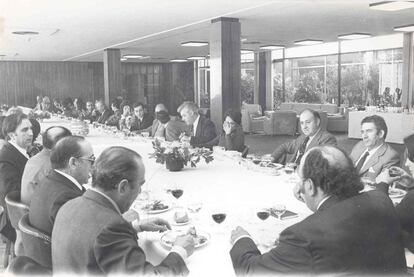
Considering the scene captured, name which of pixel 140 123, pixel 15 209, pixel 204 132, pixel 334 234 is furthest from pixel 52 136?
pixel 140 123

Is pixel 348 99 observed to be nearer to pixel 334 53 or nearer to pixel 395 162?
pixel 334 53

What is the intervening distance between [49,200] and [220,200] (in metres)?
1.08

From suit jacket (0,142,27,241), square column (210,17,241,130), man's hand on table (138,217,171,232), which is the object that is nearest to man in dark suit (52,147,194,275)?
man's hand on table (138,217,171,232)

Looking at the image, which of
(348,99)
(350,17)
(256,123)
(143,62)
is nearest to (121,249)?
(350,17)

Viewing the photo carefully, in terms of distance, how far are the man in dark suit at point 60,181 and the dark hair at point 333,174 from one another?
1210mm

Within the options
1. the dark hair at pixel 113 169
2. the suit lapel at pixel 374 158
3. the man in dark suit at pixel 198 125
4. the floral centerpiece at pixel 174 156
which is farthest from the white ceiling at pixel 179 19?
the dark hair at pixel 113 169

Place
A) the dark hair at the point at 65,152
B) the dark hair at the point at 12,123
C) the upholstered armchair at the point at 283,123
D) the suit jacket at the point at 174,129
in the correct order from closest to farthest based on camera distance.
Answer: the dark hair at the point at 65,152 → the dark hair at the point at 12,123 → the suit jacket at the point at 174,129 → the upholstered armchair at the point at 283,123

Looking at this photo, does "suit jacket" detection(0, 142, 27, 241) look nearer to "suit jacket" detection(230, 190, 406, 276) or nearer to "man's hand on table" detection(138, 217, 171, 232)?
"man's hand on table" detection(138, 217, 171, 232)

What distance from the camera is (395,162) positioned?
11.9 feet

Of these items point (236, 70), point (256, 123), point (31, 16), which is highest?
point (31, 16)

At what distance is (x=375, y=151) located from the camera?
3748mm

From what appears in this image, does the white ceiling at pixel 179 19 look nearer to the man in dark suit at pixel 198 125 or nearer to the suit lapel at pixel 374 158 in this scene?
the man in dark suit at pixel 198 125

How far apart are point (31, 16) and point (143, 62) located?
13.6 m

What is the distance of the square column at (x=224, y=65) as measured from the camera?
22.7 feet
